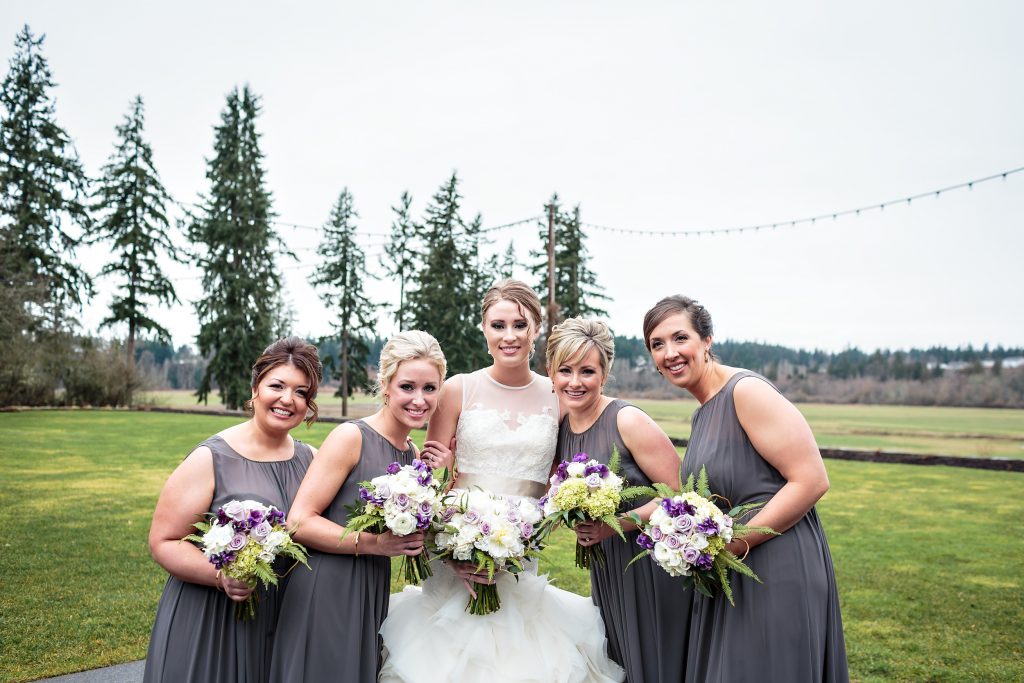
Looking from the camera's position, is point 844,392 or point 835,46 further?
point 844,392

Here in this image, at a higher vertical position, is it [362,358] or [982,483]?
[362,358]

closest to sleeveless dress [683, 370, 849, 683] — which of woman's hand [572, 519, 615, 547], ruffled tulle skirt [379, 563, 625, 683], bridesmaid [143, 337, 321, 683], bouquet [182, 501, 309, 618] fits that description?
woman's hand [572, 519, 615, 547]

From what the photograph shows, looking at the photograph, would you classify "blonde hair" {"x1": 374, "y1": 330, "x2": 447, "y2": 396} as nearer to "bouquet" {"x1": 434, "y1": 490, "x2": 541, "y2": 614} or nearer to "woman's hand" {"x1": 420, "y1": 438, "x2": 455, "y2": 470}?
"woman's hand" {"x1": 420, "y1": 438, "x2": 455, "y2": 470}

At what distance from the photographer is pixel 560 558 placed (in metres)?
11.1

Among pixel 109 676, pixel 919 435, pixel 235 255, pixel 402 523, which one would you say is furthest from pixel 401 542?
pixel 919 435

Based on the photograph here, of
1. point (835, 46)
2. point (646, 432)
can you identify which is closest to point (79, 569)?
point (646, 432)

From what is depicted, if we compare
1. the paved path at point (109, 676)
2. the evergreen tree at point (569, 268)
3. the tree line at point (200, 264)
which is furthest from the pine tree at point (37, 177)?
the paved path at point (109, 676)

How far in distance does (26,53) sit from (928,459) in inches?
1924

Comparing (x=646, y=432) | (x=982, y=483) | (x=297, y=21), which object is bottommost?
(x=982, y=483)

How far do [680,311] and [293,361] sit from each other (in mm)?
2124

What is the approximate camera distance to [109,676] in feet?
19.0

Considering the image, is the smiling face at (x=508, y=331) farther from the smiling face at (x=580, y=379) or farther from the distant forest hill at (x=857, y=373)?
the distant forest hill at (x=857, y=373)

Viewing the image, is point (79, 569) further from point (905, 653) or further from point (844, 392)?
point (844, 392)

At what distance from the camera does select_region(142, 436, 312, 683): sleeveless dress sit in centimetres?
337
